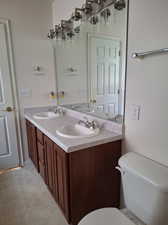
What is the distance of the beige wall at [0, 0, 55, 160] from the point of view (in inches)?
90.5

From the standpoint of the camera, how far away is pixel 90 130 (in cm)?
162

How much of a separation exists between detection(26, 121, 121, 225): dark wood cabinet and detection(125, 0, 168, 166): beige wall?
1.06 feet

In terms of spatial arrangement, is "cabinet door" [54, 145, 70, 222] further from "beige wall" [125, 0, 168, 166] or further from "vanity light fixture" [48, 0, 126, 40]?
"vanity light fixture" [48, 0, 126, 40]

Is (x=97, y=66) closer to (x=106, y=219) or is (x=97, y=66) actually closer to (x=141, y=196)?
(x=141, y=196)

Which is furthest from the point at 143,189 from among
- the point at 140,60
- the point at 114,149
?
the point at 140,60

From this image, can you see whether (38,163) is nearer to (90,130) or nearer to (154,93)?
(90,130)

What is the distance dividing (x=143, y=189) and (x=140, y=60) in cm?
93

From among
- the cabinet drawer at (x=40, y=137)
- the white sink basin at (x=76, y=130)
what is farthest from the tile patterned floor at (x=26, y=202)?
the white sink basin at (x=76, y=130)

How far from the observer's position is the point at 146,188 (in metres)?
1.02

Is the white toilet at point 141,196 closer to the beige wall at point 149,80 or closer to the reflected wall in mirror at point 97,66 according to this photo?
the beige wall at point 149,80

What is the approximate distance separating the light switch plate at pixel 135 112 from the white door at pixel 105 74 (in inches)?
8.8

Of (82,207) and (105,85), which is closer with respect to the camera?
(82,207)

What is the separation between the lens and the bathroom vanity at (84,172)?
1.34 meters

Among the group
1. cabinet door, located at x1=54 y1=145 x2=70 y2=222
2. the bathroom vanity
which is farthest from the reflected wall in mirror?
cabinet door, located at x1=54 y1=145 x2=70 y2=222
